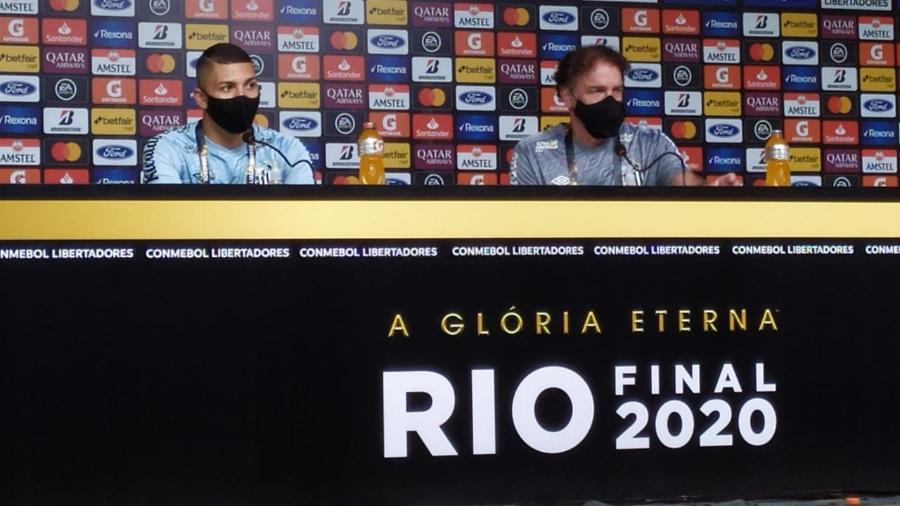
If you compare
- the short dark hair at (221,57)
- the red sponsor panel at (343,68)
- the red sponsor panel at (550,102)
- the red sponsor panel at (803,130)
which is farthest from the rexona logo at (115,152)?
the red sponsor panel at (803,130)

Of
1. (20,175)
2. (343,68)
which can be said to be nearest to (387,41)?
(343,68)

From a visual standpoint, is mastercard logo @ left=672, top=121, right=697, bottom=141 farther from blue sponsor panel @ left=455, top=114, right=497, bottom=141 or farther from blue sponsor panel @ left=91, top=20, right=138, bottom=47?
blue sponsor panel @ left=91, top=20, right=138, bottom=47

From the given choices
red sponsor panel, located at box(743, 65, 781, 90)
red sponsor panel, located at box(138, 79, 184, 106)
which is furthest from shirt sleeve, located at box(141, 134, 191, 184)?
red sponsor panel, located at box(743, 65, 781, 90)

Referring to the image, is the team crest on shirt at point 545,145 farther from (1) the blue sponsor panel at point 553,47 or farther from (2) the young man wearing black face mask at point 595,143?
(1) the blue sponsor panel at point 553,47

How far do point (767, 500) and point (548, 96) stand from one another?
3.22 m

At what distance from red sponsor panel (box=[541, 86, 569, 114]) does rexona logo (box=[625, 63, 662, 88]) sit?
12.8 inches

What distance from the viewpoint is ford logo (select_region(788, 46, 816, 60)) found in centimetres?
604

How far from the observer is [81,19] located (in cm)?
Answer: 536

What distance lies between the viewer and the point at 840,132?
6117 millimetres

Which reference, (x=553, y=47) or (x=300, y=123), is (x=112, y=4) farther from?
(x=553, y=47)

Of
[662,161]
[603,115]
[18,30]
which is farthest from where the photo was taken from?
[18,30]

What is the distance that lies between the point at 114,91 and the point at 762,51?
9.42ft

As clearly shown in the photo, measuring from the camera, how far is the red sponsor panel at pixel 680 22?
5.93 meters

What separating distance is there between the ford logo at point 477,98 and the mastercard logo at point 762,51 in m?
1.24
